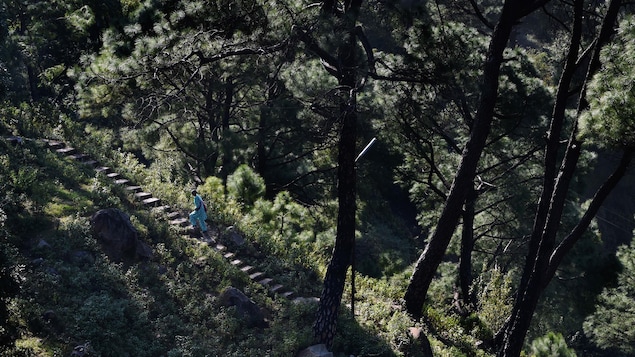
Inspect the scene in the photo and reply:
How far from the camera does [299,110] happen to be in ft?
57.6

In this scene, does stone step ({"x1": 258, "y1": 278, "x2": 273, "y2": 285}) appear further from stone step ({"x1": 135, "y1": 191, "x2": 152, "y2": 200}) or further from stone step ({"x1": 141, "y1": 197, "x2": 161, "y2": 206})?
stone step ({"x1": 135, "y1": 191, "x2": 152, "y2": 200})

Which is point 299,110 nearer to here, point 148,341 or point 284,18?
point 284,18

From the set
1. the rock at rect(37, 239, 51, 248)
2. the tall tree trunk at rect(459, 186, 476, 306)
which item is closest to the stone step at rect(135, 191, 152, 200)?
the rock at rect(37, 239, 51, 248)

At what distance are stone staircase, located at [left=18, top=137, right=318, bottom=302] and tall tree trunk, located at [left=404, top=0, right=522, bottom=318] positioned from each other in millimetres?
2487

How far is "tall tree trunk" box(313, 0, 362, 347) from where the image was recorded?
10.8 metres

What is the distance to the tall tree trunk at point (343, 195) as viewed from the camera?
10.8 metres

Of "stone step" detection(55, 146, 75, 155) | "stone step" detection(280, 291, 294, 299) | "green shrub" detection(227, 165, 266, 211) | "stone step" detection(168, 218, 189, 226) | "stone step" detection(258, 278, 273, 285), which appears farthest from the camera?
"green shrub" detection(227, 165, 266, 211)

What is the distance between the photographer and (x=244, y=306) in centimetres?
1228

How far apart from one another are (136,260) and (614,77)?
10064mm

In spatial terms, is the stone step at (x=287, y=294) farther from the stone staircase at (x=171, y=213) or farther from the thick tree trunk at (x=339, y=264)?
the thick tree trunk at (x=339, y=264)

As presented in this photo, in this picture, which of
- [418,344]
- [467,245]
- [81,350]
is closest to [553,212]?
[418,344]

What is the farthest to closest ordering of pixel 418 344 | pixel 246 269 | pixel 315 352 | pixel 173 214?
pixel 173 214
pixel 246 269
pixel 418 344
pixel 315 352

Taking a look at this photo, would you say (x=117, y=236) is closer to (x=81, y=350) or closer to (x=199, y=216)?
(x=199, y=216)

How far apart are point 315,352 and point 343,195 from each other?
3.08 metres
